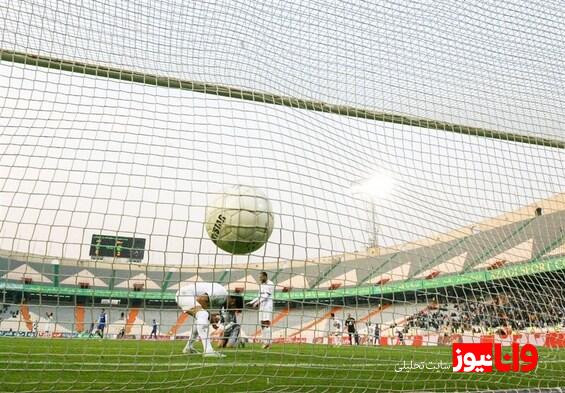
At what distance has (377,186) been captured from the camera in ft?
12.4

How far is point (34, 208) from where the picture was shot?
9.45ft

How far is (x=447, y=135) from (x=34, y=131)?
3.40 m

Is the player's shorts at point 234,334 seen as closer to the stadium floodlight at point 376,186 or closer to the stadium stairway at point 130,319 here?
the stadium stairway at point 130,319

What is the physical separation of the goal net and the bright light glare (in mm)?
27

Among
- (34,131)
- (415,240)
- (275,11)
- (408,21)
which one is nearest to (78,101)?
(34,131)

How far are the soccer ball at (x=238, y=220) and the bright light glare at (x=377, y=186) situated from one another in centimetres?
78

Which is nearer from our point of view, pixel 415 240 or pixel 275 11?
pixel 415 240

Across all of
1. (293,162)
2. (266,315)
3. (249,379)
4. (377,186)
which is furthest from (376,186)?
(266,315)

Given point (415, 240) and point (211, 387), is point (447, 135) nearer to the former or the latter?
point (415, 240)

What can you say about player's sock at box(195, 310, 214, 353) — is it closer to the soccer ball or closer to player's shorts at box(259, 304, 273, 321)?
player's shorts at box(259, 304, 273, 321)

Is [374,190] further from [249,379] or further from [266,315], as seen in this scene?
[266,315]

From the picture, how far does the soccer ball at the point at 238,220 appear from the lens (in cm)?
325

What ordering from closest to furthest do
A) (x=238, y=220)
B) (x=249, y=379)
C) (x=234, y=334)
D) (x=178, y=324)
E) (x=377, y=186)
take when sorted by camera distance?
(x=249, y=379) → (x=238, y=220) → (x=377, y=186) → (x=178, y=324) → (x=234, y=334)

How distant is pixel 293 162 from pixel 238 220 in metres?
0.57
